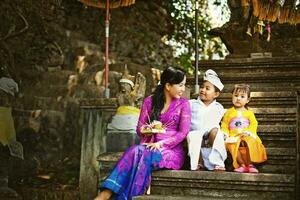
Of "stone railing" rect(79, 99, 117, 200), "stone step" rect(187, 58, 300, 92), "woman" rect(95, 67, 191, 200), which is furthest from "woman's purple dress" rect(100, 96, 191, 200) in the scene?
"stone step" rect(187, 58, 300, 92)

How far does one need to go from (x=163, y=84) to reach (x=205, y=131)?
1.93ft

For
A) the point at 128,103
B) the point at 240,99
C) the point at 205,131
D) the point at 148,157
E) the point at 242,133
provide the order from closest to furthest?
the point at 148,157 < the point at 242,133 < the point at 205,131 < the point at 240,99 < the point at 128,103

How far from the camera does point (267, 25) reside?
8.04 metres

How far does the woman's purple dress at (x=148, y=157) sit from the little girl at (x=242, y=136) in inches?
15.5

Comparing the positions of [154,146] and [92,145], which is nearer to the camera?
[154,146]

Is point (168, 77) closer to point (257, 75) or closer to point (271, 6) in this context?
point (257, 75)

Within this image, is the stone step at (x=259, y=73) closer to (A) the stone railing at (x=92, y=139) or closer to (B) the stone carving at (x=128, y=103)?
(B) the stone carving at (x=128, y=103)

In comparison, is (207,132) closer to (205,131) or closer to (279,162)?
(205,131)

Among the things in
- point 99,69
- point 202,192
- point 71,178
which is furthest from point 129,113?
point 99,69

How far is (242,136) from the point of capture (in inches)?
175

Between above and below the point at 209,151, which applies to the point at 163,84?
above

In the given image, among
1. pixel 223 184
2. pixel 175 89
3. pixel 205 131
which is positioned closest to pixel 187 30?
pixel 175 89

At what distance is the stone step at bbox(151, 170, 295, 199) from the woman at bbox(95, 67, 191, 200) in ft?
0.41

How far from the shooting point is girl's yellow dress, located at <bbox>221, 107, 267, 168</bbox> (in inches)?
171
